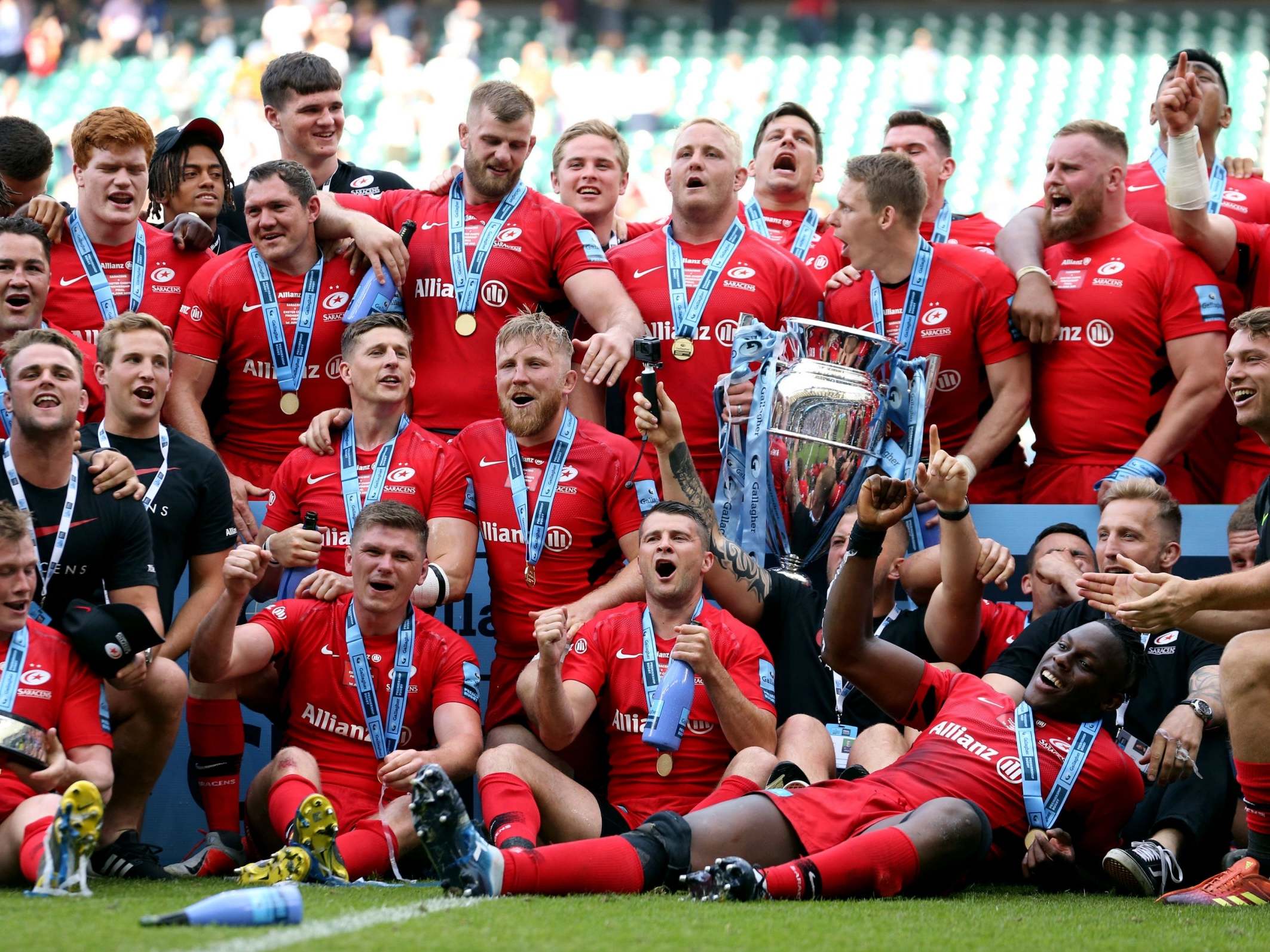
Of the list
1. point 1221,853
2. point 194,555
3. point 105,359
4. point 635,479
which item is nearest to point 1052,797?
point 1221,853

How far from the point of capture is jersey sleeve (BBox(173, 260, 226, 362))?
661cm

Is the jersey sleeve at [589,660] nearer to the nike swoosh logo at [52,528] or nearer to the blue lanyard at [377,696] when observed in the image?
the blue lanyard at [377,696]

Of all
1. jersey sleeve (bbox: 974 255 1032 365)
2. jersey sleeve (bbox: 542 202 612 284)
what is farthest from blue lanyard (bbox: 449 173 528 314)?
jersey sleeve (bbox: 974 255 1032 365)

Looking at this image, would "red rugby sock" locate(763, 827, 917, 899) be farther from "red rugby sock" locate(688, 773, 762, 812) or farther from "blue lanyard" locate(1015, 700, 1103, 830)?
"blue lanyard" locate(1015, 700, 1103, 830)

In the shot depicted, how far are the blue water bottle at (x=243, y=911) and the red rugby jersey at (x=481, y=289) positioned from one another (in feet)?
9.57

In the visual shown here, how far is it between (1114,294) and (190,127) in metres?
3.96

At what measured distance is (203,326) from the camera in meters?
6.61

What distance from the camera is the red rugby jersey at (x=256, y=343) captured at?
662 cm

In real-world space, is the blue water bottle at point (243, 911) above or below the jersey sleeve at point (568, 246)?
below

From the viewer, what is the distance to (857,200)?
6789 mm

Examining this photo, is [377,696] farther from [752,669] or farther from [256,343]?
[256,343]

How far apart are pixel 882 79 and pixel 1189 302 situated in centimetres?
1522

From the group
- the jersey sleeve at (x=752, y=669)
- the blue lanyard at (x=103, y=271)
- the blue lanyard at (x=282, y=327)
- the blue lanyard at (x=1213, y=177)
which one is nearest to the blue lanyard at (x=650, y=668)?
the jersey sleeve at (x=752, y=669)

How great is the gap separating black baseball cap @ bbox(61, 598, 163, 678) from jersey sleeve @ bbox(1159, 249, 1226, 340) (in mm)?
4181
